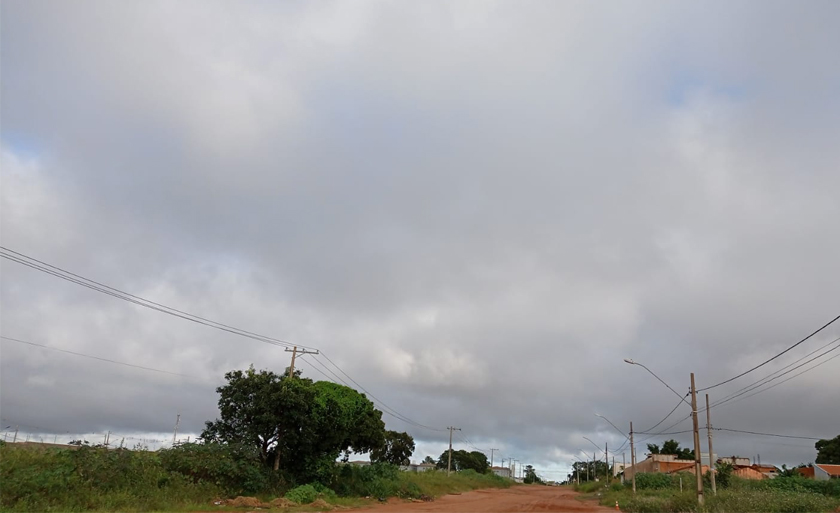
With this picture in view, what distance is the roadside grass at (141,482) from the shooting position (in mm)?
20062

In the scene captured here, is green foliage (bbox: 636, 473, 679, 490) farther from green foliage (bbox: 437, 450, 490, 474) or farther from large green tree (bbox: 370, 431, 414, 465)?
green foliage (bbox: 437, 450, 490, 474)

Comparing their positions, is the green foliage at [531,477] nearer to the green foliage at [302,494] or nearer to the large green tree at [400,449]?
the large green tree at [400,449]

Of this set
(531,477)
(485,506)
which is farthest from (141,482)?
(531,477)

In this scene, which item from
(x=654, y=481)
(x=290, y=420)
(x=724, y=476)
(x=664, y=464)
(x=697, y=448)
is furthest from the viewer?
(x=664, y=464)

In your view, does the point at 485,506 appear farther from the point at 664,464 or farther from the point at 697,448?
the point at 664,464

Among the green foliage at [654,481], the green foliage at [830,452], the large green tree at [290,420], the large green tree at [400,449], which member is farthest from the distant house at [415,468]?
the green foliage at [830,452]

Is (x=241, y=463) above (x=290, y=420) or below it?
below

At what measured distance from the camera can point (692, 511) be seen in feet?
94.0

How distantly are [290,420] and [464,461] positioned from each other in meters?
113

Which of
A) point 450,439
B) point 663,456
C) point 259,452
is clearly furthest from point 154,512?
point 663,456

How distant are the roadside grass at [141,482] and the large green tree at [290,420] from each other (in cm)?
154

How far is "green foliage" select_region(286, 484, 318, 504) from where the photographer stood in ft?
102

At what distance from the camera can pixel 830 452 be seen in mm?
102000

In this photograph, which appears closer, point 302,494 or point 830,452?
point 302,494
